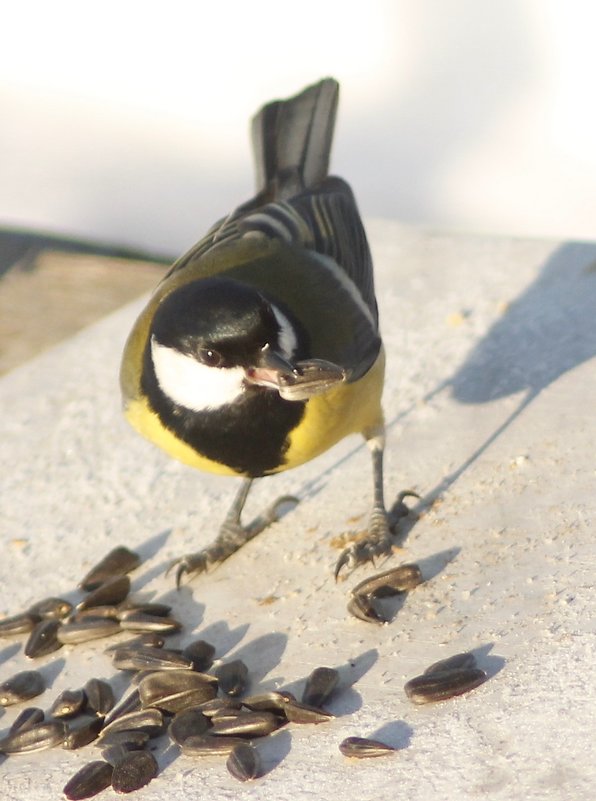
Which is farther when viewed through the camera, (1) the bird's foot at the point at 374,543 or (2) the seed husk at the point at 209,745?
(1) the bird's foot at the point at 374,543

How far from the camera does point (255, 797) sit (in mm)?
2434

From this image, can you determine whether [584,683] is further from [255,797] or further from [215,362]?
[215,362]

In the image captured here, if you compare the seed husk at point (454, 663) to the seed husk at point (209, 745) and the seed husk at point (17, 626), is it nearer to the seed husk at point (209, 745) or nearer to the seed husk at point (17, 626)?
the seed husk at point (209, 745)

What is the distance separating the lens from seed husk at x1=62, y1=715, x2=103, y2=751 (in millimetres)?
2762

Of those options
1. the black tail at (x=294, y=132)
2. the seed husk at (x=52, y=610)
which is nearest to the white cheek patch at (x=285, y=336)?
the seed husk at (x=52, y=610)

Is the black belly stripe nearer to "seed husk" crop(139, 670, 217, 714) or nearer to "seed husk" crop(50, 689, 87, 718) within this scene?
"seed husk" crop(139, 670, 217, 714)

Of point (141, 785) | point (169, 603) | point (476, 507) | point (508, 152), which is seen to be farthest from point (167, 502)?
point (508, 152)

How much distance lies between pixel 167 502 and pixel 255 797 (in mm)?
1412

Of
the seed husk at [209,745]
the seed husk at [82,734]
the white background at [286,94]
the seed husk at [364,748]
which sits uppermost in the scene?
the seed husk at [364,748]

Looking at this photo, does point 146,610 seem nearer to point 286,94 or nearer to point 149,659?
point 149,659

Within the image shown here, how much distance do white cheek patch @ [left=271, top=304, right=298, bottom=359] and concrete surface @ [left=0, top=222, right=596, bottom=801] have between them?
567 millimetres

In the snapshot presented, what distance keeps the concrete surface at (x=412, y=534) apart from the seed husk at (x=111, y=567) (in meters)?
0.05

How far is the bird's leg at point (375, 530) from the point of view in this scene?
124 inches

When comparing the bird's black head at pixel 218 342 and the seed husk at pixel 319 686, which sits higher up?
the bird's black head at pixel 218 342
